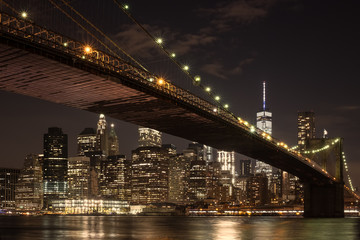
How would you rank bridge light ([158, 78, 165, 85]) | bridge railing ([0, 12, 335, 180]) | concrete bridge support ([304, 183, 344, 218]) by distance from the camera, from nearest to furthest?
1. bridge railing ([0, 12, 335, 180])
2. bridge light ([158, 78, 165, 85])
3. concrete bridge support ([304, 183, 344, 218])

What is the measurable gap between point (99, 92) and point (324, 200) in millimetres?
59512

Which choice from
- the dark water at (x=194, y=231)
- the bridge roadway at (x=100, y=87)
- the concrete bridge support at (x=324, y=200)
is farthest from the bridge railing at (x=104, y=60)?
the concrete bridge support at (x=324, y=200)

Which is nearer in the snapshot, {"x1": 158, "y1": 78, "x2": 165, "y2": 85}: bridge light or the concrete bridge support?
{"x1": 158, "y1": 78, "x2": 165, "y2": 85}: bridge light

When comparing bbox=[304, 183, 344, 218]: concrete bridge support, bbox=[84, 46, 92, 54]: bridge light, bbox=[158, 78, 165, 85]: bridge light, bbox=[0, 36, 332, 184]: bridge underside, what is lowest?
bbox=[304, 183, 344, 218]: concrete bridge support

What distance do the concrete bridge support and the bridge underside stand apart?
29034 millimetres

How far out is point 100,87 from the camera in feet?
139

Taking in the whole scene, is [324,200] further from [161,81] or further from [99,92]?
[99,92]

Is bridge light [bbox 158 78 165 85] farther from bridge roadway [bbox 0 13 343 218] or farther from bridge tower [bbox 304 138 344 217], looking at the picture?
bridge tower [bbox 304 138 344 217]

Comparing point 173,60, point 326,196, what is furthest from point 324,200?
point 173,60

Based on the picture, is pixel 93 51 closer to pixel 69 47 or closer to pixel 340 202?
pixel 69 47

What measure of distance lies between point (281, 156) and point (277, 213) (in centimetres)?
8959

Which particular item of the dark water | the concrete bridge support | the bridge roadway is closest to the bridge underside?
the bridge roadway

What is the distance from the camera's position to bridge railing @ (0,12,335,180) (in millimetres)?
33188

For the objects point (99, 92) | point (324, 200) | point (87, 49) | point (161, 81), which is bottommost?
point (324, 200)
